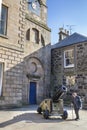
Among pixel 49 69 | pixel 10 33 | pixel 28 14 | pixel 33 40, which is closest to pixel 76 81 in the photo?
pixel 49 69

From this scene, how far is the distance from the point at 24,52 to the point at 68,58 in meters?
5.67

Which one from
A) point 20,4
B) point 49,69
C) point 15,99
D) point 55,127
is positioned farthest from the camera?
point 49,69

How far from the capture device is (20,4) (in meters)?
16.7

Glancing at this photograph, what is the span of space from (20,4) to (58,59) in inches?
384

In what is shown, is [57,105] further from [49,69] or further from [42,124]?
[49,69]

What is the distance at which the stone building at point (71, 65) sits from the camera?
22156 millimetres

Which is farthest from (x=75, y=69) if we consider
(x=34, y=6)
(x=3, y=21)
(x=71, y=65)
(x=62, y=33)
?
(x=3, y=21)

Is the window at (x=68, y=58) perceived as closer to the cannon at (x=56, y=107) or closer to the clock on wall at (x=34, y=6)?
the clock on wall at (x=34, y=6)

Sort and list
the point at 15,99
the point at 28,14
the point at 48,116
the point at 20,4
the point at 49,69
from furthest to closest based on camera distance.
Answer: the point at 49,69
the point at 28,14
the point at 20,4
the point at 15,99
the point at 48,116

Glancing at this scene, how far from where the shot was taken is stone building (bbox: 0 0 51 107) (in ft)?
49.3

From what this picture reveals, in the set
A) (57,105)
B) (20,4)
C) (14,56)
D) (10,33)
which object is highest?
(20,4)

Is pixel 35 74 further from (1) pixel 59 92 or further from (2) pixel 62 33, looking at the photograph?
(2) pixel 62 33

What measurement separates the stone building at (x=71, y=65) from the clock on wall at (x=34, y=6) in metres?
4.96

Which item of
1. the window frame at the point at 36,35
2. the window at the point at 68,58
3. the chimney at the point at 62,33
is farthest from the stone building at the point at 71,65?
the chimney at the point at 62,33
